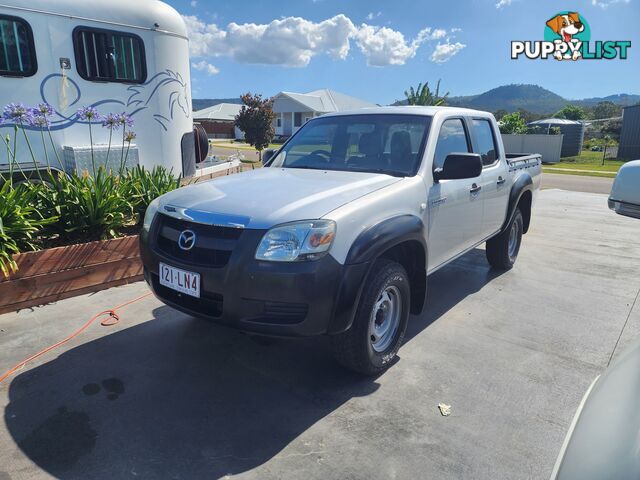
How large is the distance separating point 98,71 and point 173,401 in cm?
531

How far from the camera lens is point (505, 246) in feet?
18.4

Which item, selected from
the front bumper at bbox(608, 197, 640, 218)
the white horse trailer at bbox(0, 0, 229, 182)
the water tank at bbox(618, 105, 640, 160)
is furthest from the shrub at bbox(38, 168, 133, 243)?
the water tank at bbox(618, 105, 640, 160)

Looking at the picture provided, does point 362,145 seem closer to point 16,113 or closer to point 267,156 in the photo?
point 267,156

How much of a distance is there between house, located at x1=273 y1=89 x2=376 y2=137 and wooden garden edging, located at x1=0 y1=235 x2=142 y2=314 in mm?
43669

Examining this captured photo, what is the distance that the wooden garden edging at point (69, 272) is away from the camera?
4.10 metres

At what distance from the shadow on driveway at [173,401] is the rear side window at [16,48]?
402 centimetres

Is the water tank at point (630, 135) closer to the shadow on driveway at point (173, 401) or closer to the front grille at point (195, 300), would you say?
the shadow on driveway at point (173, 401)

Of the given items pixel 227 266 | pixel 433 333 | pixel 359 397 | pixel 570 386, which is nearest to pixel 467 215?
pixel 433 333

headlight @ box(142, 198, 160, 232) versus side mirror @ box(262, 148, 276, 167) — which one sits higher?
side mirror @ box(262, 148, 276, 167)

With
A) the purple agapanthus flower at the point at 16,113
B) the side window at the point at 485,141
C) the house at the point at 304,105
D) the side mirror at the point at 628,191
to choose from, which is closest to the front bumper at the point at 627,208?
the side mirror at the point at 628,191

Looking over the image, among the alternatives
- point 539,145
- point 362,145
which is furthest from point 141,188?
point 539,145

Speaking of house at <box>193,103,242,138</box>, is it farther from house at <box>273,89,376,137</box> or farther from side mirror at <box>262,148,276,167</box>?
side mirror at <box>262,148,276,167</box>

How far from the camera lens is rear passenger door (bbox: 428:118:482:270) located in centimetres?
372

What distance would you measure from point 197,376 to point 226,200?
1.27m
